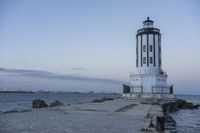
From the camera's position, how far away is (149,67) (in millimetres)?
45219

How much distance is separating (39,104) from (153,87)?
1835 centimetres

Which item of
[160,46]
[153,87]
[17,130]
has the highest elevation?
[160,46]

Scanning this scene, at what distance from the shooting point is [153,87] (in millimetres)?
44656

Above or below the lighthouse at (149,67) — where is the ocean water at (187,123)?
below

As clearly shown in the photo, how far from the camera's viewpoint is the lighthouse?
44812 millimetres

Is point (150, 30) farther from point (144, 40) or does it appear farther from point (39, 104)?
point (39, 104)

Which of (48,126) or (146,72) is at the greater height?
(146,72)

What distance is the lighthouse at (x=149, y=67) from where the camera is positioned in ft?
147

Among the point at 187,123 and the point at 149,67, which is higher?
the point at 149,67

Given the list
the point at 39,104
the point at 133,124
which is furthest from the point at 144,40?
the point at 133,124

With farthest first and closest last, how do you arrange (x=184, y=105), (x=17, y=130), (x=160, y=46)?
(x=160, y=46) → (x=184, y=105) → (x=17, y=130)

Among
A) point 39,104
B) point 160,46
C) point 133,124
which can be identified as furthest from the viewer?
point 160,46

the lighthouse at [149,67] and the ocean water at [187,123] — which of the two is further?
the lighthouse at [149,67]

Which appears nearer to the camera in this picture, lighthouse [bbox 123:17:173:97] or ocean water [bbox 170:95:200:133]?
ocean water [bbox 170:95:200:133]
